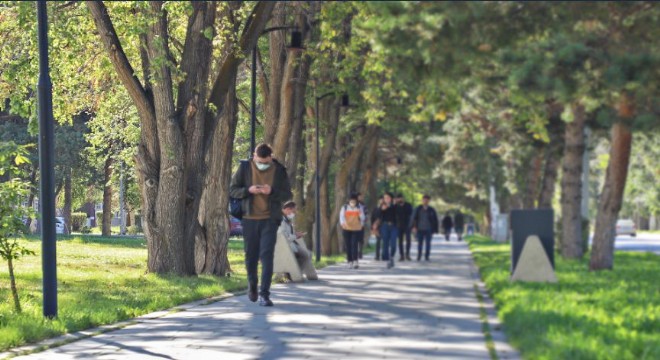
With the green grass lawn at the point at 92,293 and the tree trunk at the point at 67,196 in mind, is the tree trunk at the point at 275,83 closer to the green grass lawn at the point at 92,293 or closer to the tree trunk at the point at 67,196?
the green grass lawn at the point at 92,293

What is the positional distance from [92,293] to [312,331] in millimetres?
6336

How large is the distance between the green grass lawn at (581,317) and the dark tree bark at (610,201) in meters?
4.94

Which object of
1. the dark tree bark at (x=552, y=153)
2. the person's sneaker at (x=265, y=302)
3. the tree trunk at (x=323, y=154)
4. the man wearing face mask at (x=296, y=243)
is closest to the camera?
the person's sneaker at (x=265, y=302)

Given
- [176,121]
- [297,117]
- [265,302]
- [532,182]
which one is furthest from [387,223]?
[265,302]

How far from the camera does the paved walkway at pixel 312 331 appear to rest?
34.0 feet

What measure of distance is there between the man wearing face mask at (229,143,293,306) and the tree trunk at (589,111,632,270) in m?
11.7

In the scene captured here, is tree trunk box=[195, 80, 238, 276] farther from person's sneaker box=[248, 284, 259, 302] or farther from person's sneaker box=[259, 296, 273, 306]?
person's sneaker box=[259, 296, 273, 306]

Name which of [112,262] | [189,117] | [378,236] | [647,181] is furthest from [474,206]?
[189,117]

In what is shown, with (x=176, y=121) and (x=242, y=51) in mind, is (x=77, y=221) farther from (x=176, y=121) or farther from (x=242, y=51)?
(x=242, y=51)

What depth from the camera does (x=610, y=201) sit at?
25328 mm

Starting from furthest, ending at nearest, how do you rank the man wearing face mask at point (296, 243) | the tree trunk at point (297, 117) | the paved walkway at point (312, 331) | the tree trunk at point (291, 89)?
the tree trunk at point (297, 117) < the tree trunk at point (291, 89) < the man wearing face mask at point (296, 243) < the paved walkway at point (312, 331)

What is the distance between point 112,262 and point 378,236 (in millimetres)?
8103

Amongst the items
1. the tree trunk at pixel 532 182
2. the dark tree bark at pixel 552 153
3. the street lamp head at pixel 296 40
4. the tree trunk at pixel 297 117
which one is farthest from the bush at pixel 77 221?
the street lamp head at pixel 296 40

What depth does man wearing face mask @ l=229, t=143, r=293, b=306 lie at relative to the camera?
14852 mm
